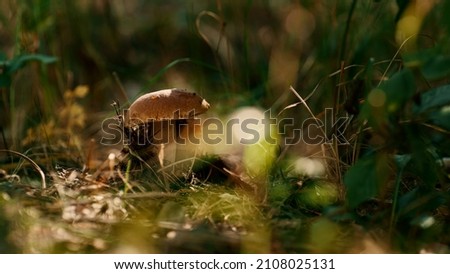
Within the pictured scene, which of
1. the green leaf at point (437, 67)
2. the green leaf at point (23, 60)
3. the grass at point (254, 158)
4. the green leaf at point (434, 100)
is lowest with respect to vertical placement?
the grass at point (254, 158)

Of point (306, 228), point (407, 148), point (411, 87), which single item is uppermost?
point (411, 87)

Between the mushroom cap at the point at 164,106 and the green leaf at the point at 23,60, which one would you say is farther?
the green leaf at the point at 23,60

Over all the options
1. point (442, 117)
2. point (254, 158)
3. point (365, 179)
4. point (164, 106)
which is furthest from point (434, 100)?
point (164, 106)

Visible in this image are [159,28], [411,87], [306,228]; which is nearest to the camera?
[411,87]

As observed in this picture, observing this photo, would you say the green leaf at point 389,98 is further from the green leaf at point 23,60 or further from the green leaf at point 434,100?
the green leaf at point 23,60

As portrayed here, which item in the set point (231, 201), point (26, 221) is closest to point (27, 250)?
point (26, 221)

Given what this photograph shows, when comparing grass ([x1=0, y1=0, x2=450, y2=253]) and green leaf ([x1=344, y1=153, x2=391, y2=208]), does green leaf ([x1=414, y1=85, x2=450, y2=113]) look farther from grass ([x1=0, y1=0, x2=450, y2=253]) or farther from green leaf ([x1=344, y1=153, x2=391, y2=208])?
green leaf ([x1=344, y1=153, x2=391, y2=208])

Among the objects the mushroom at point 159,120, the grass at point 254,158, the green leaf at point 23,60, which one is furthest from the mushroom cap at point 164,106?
the green leaf at point 23,60

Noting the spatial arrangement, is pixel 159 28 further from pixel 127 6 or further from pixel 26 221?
pixel 26 221
